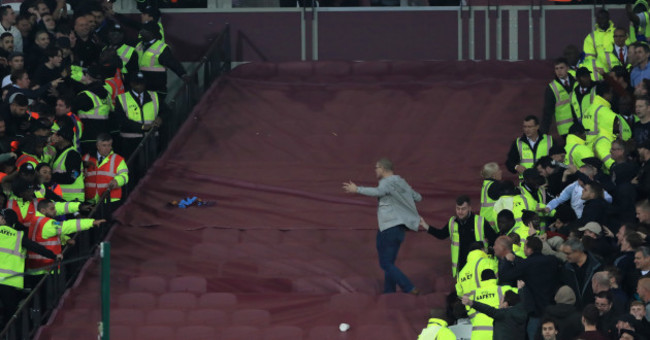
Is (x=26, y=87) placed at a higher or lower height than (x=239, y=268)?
higher

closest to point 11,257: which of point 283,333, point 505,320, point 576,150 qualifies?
point 283,333

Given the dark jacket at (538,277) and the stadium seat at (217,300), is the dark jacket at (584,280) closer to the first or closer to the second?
the dark jacket at (538,277)

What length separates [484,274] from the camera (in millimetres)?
16891

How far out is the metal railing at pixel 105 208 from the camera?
17.4 metres

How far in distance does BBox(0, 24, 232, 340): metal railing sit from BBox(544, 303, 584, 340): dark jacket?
467 centimetres

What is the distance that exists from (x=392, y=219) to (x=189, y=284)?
2.51m

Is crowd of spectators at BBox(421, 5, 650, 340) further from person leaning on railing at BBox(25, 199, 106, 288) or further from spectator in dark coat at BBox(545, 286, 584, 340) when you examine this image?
person leaning on railing at BBox(25, 199, 106, 288)

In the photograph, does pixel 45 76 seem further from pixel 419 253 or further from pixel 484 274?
pixel 484 274

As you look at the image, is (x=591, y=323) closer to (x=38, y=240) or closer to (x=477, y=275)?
(x=477, y=275)

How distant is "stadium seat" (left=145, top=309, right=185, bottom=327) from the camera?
17703 millimetres

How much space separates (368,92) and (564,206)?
19.1 feet

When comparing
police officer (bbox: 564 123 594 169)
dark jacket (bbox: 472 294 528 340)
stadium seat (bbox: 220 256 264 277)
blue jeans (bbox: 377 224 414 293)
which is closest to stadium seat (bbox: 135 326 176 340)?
stadium seat (bbox: 220 256 264 277)

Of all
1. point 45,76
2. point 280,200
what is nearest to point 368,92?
point 280,200

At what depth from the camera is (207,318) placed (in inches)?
701
